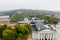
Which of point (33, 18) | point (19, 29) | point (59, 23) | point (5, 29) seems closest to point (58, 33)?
point (59, 23)

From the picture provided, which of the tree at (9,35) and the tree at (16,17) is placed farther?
the tree at (16,17)

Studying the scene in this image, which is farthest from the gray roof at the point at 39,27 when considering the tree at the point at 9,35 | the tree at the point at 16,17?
the tree at the point at 9,35

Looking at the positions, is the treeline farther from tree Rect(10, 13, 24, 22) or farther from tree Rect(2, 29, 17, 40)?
tree Rect(10, 13, 24, 22)

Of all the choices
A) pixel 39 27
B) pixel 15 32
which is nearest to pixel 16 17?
pixel 15 32

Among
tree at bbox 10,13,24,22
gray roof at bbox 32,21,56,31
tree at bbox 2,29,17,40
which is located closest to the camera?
tree at bbox 2,29,17,40

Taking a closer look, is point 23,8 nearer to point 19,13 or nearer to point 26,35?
point 19,13

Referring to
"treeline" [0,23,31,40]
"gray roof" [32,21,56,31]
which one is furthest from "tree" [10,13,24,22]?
"gray roof" [32,21,56,31]

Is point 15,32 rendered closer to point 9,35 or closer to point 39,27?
point 9,35

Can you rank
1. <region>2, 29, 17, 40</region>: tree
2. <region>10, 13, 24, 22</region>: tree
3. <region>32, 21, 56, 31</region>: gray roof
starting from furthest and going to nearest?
<region>32, 21, 56, 31</region>: gray roof → <region>10, 13, 24, 22</region>: tree → <region>2, 29, 17, 40</region>: tree

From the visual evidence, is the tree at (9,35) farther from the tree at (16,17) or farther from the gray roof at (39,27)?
the gray roof at (39,27)
